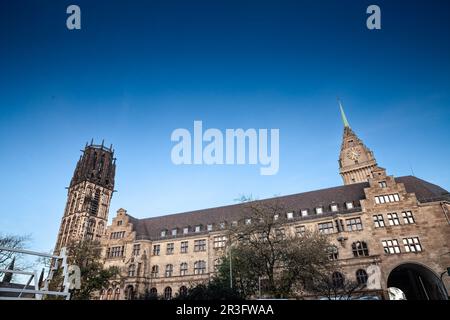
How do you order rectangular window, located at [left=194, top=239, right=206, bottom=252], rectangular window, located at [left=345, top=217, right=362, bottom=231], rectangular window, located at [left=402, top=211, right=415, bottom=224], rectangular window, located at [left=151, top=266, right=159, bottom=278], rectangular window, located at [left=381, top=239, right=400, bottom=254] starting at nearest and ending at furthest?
rectangular window, located at [left=381, top=239, right=400, bottom=254] → rectangular window, located at [left=402, top=211, right=415, bottom=224] → rectangular window, located at [left=345, top=217, right=362, bottom=231] → rectangular window, located at [left=194, top=239, right=206, bottom=252] → rectangular window, located at [left=151, top=266, right=159, bottom=278]

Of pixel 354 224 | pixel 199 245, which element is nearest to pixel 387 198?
pixel 354 224

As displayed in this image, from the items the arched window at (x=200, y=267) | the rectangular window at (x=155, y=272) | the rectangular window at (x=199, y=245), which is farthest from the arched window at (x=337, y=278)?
the rectangular window at (x=155, y=272)

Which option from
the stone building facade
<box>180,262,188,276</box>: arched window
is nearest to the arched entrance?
the stone building facade

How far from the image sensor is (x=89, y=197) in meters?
63.0

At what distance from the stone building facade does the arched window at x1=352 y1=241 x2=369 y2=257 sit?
0.40 feet

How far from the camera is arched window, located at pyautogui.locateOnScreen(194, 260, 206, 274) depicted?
41816 mm

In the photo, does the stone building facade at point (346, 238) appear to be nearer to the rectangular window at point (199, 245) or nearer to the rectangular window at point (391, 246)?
the rectangular window at point (391, 246)

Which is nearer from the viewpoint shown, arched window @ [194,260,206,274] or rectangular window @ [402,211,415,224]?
rectangular window @ [402,211,415,224]

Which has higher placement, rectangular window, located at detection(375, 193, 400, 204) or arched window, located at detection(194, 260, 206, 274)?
rectangular window, located at detection(375, 193, 400, 204)

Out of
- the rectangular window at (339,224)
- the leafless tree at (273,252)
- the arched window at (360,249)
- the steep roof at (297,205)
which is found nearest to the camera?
the leafless tree at (273,252)

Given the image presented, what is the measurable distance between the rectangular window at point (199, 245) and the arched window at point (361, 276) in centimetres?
2273

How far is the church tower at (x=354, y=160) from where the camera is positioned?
67.7 metres

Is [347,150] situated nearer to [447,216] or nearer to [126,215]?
[447,216]

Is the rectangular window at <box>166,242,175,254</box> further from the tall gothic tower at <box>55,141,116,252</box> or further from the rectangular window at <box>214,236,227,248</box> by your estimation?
the tall gothic tower at <box>55,141,116,252</box>
